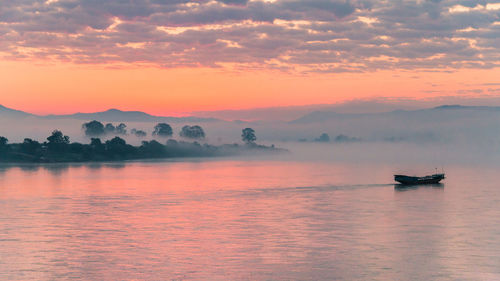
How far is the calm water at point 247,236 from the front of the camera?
50.4m

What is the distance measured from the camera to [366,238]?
66562 mm

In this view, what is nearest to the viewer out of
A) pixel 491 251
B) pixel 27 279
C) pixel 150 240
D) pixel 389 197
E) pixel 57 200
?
pixel 27 279

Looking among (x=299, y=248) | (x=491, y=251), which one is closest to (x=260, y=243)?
(x=299, y=248)

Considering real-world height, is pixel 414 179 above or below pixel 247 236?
above

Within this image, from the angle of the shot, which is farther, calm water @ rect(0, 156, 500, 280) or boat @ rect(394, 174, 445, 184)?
boat @ rect(394, 174, 445, 184)

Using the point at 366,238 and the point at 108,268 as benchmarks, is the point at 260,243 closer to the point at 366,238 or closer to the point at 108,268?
the point at 366,238

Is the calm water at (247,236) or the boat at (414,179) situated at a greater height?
the boat at (414,179)

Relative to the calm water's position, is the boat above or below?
above

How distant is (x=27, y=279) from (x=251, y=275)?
18.1 metres

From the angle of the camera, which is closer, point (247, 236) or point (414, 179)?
point (247, 236)

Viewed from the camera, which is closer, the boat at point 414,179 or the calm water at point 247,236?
the calm water at point 247,236

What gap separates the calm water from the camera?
5044 centimetres

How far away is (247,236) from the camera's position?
221ft

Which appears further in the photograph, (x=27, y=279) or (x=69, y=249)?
(x=69, y=249)
